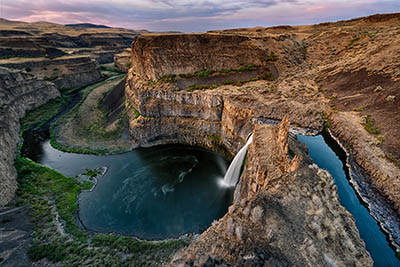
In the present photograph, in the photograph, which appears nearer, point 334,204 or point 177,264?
point 177,264

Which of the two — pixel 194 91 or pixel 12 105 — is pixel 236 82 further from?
pixel 12 105

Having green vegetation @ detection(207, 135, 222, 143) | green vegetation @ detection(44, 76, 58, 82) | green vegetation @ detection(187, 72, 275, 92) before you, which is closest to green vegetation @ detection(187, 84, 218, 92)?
green vegetation @ detection(187, 72, 275, 92)

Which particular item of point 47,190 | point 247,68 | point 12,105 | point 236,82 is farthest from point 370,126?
point 12,105

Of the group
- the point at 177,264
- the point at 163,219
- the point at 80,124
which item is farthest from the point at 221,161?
the point at 80,124

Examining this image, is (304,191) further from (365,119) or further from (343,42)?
(343,42)

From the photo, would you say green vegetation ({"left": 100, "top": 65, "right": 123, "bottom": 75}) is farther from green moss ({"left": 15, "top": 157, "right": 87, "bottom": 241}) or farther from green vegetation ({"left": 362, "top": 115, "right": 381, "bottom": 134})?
green vegetation ({"left": 362, "top": 115, "right": 381, "bottom": 134})

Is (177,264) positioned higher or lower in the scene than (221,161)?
higher
